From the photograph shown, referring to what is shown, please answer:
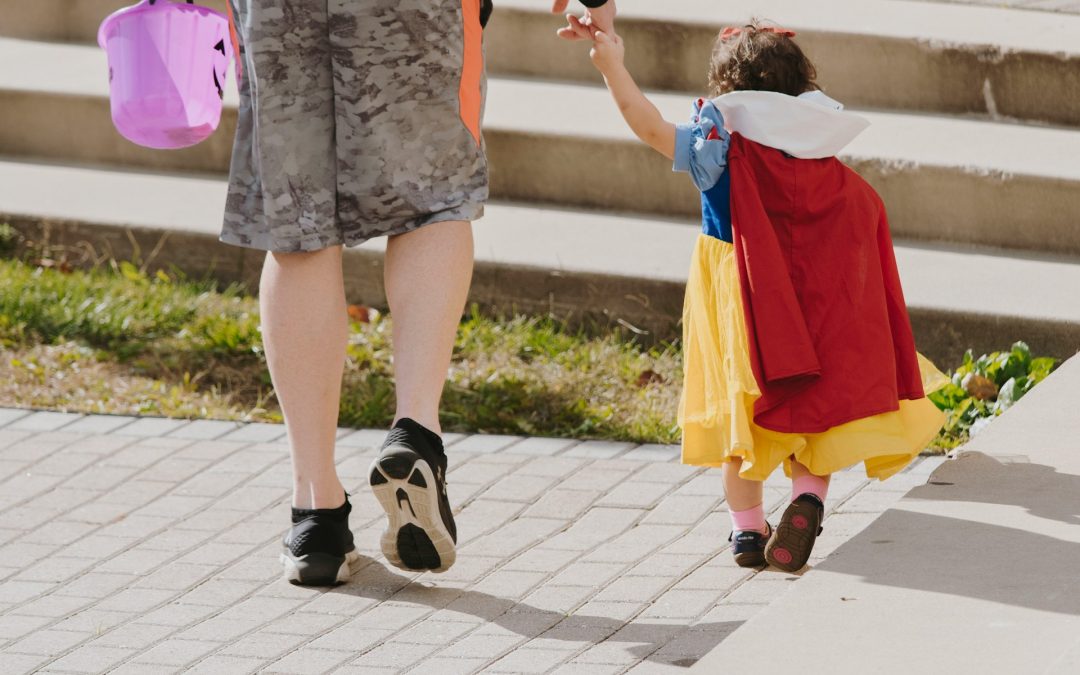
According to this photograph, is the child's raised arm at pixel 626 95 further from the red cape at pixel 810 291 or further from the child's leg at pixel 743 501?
the child's leg at pixel 743 501

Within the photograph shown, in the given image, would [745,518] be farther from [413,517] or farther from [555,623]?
[413,517]

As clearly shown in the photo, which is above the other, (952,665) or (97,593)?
(952,665)

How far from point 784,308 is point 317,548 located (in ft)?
3.63

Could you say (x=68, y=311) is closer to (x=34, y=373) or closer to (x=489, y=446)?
(x=34, y=373)

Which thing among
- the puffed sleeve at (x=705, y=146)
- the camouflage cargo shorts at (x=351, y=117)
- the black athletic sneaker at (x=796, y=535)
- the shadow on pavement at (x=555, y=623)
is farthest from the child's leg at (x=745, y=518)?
the camouflage cargo shorts at (x=351, y=117)

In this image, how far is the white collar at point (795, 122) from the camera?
11.6 feet

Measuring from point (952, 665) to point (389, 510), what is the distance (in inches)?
44.9

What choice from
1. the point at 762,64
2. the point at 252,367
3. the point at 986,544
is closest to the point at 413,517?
the point at 986,544

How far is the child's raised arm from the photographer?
3.58m

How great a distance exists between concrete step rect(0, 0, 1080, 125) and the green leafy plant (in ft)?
Result: 4.34

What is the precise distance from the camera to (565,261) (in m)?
5.31

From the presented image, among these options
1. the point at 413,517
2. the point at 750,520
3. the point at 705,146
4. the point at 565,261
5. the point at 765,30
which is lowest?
the point at 750,520

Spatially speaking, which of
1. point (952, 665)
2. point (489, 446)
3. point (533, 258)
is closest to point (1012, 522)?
point (952, 665)

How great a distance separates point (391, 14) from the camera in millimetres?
3330
